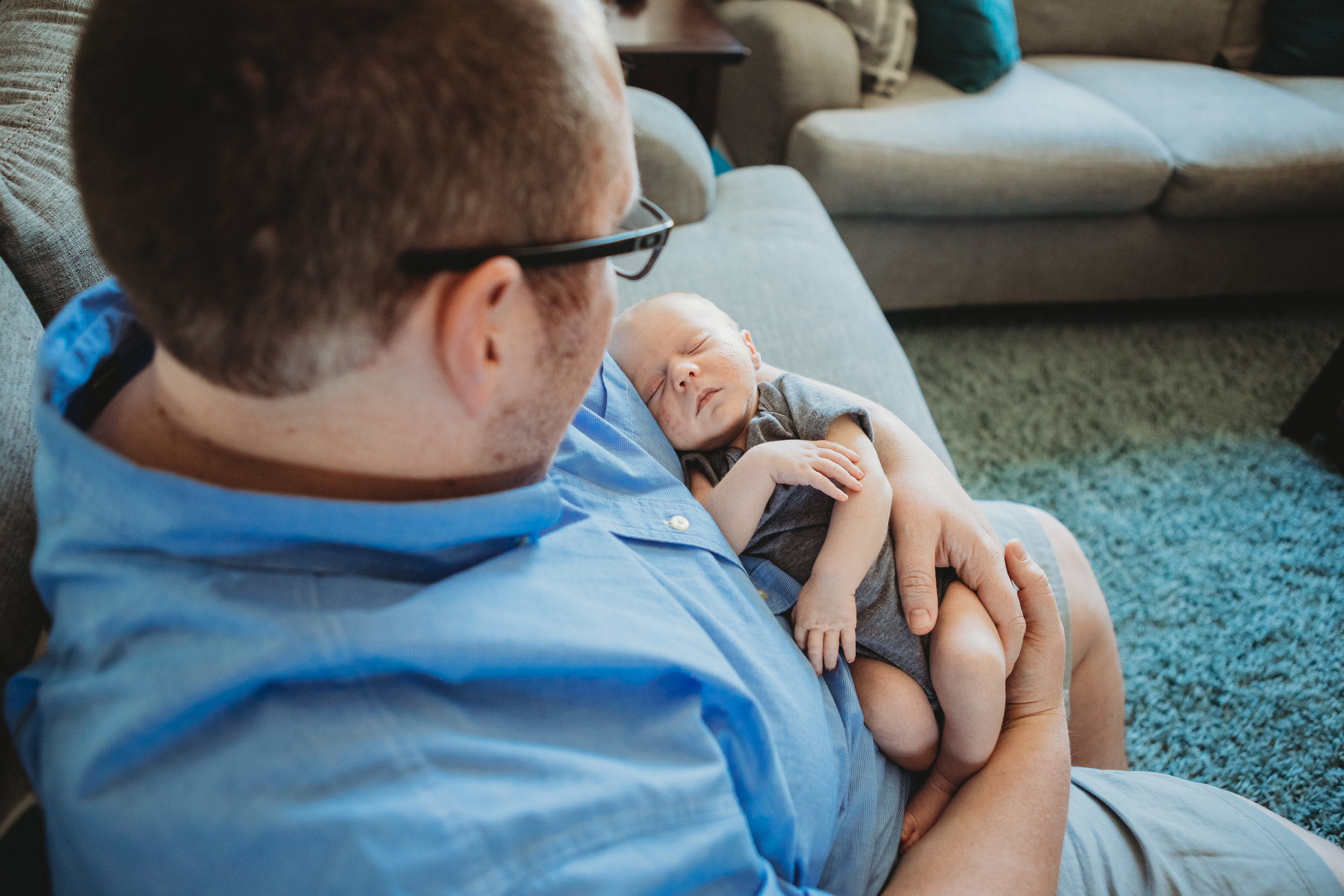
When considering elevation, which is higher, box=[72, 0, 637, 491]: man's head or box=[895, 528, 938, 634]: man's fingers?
box=[72, 0, 637, 491]: man's head

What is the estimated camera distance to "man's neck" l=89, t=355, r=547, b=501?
0.58 metres

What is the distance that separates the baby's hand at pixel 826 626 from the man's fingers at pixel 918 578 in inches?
3.2

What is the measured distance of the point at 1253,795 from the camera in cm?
140

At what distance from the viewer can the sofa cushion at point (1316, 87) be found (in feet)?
8.50

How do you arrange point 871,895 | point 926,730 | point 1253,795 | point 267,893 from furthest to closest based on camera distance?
point 1253,795
point 926,730
point 871,895
point 267,893

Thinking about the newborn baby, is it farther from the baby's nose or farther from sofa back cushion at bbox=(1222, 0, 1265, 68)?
sofa back cushion at bbox=(1222, 0, 1265, 68)

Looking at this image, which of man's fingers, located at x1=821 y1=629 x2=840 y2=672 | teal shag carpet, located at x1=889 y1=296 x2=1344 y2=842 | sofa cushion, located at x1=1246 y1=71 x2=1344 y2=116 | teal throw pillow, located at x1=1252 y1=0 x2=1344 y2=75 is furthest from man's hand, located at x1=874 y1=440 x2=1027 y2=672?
teal throw pillow, located at x1=1252 y1=0 x2=1344 y2=75

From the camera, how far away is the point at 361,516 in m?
0.56

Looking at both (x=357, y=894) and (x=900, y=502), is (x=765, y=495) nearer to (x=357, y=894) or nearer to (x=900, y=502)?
(x=900, y=502)

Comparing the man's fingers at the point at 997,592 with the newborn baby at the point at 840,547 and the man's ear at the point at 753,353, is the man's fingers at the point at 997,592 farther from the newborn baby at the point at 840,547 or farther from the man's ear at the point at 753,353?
the man's ear at the point at 753,353

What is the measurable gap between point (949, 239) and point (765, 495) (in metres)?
1.73

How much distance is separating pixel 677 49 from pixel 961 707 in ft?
6.01

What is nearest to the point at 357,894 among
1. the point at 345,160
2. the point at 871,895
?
the point at 345,160

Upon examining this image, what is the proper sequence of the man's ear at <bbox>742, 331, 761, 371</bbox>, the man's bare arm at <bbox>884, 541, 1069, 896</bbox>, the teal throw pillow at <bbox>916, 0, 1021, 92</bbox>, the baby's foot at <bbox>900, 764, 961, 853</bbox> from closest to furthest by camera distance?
the man's bare arm at <bbox>884, 541, 1069, 896</bbox> → the baby's foot at <bbox>900, 764, 961, 853</bbox> → the man's ear at <bbox>742, 331, 761, 371</bbox> → the teal throw pillow at <bbox>916, 0, 1021, 92</bbox>
